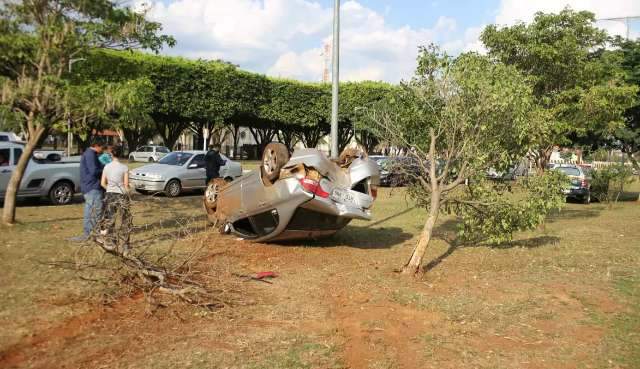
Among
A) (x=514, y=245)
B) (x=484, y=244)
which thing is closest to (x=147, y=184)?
(x=484, y=244)

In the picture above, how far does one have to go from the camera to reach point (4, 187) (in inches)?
513

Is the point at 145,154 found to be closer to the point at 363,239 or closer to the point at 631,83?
the point at 631,83

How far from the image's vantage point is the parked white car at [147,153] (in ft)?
140

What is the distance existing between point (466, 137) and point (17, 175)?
7.88 m

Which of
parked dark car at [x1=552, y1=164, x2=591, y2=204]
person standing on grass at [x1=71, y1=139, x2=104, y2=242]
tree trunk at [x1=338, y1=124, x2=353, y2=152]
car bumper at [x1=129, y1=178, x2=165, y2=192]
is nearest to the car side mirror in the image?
car bumper at [x1=129, y1=178, x2=165, y2=192]

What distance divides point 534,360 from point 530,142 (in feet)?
15.8

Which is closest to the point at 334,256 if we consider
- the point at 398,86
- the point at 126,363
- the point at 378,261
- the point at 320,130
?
the point at 378,261

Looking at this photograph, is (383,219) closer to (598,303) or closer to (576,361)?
(598,303)

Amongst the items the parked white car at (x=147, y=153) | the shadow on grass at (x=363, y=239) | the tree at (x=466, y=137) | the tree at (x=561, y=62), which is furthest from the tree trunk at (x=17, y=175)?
the parked white car at (x=147, y=153)

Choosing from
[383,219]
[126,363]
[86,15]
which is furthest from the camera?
[383,219]

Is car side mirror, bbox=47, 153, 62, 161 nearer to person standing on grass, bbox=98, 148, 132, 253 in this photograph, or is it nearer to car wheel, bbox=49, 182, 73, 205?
car wheel, bbox=49, 182, 73, 205

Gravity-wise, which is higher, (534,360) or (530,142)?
(530,142)

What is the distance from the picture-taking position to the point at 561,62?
52.5 feet

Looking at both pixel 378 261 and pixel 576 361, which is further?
pixel 378 261
